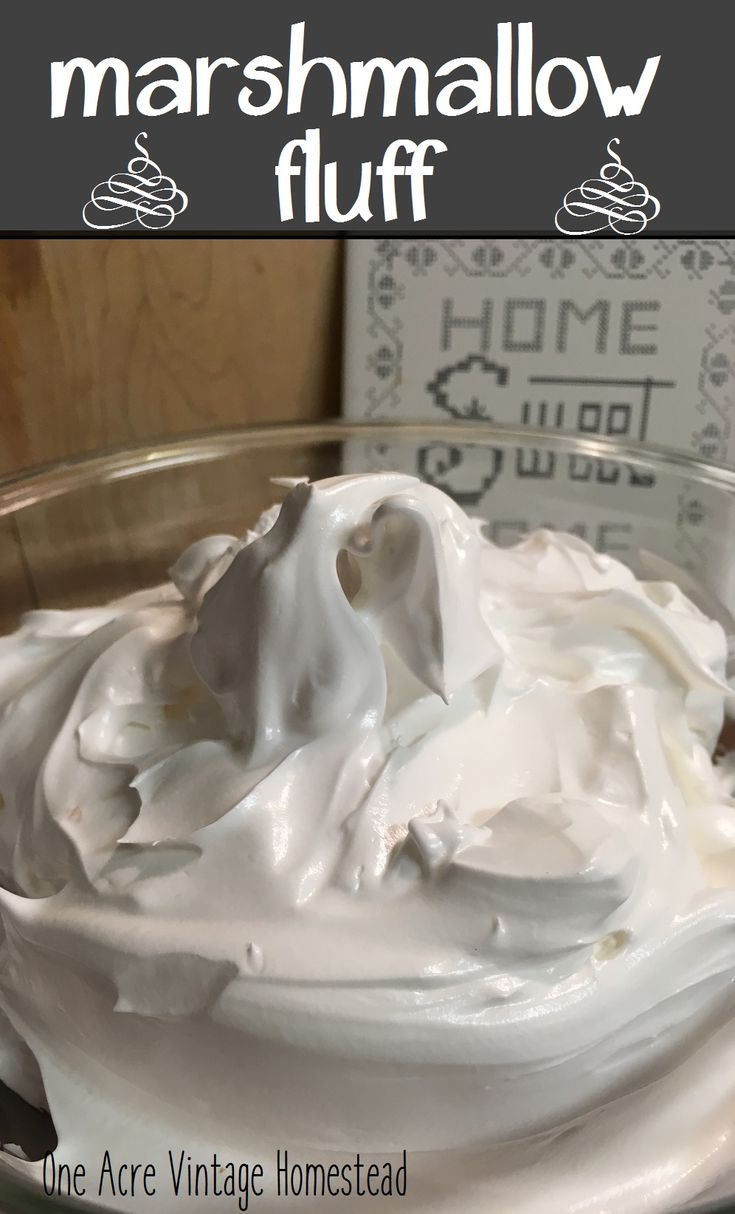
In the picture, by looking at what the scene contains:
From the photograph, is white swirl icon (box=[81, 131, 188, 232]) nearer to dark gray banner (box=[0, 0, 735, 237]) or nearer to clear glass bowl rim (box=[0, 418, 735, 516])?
dark gray banner (box=[0, 0, 735, 237])

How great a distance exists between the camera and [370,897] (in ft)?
1.78

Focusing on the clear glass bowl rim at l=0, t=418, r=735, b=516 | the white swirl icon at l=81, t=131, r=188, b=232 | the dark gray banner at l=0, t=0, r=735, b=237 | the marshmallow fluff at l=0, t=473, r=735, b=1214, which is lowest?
the marshmallow fluff at l=0, t=473, r=735, b=1214

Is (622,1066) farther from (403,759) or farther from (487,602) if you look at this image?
(487,602)

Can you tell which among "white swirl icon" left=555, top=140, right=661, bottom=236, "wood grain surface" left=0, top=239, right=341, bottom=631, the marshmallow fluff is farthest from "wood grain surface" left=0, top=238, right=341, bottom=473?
the marshmallow fluff

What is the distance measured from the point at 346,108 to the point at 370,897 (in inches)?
32.9

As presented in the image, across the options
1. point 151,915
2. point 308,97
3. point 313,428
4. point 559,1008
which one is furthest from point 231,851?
point 308,97

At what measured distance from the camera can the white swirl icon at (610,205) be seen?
3.43ft

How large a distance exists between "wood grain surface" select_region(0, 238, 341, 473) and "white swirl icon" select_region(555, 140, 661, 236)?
279 mm

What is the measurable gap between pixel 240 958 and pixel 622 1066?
0.23 metres

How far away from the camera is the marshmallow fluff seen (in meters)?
0.52

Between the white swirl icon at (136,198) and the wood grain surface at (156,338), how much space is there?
0.03 meters

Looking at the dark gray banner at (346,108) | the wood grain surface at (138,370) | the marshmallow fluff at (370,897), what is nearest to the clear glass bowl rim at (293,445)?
the wood grain surface at (138,370)

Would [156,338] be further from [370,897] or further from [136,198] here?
[370,897]

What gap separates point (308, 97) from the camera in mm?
989
